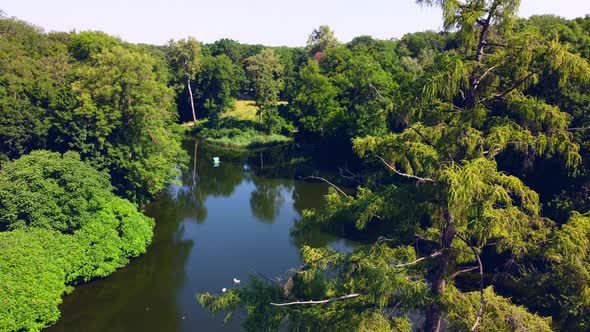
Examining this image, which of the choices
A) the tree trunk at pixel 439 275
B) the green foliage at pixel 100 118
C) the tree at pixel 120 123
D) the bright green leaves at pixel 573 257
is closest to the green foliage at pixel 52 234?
the tree at pixel 120 123

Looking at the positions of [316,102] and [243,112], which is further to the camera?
[243,112]

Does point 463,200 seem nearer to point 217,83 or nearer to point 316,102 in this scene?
point 316,102

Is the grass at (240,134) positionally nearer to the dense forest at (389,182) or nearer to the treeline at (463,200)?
the dense forest at (389,182)

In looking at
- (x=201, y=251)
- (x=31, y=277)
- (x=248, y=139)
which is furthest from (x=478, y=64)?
(x=248, y=139)

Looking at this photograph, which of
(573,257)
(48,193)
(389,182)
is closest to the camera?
(573,257)

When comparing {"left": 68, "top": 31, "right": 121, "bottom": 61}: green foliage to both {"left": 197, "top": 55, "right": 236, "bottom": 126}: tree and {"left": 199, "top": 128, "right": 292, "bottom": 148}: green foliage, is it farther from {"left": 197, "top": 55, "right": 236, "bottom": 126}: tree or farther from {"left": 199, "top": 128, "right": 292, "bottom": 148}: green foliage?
{"left": 197, "top": 55, "right": 236, "bottom": 126}: tree

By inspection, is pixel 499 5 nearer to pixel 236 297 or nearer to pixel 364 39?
pixel 236 297
